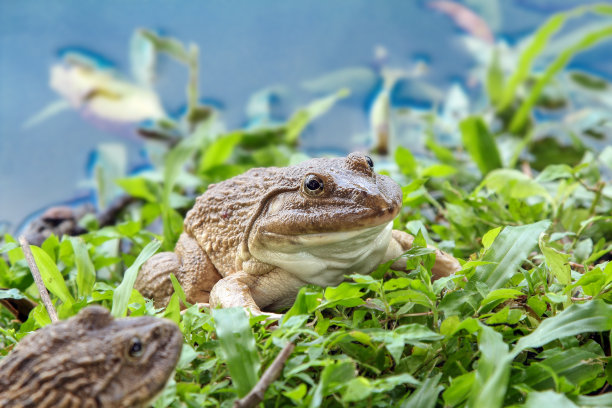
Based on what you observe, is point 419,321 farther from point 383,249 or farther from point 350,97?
point 350,97

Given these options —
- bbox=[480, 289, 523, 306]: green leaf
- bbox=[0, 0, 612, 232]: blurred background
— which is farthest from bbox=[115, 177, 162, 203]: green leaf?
bbox=[480, 289, 523, 306]: green leaf

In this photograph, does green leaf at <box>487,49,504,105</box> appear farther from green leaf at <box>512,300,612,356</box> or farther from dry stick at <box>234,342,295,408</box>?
dry stick at <box>234,342,295,408</box>

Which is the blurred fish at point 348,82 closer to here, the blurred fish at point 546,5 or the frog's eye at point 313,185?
the blurred fish at point 546,5

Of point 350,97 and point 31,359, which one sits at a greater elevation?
point 350,97

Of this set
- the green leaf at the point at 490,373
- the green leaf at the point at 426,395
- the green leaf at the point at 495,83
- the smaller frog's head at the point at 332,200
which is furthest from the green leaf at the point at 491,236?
Answer: the green leaf at the point at 495,83

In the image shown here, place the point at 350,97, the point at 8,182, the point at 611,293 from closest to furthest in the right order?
the point at 611,293, the point at 8,182, the point at 350,97

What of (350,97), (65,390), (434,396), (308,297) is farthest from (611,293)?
(350,97)
